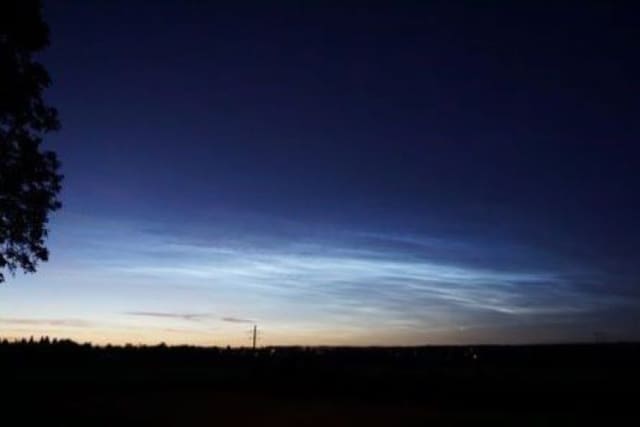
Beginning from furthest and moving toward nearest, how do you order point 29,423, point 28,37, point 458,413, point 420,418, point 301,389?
point 301,389
point 458,413
point 420,418
point 29,423
point 28,37

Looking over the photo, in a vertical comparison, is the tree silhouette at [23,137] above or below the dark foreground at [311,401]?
above

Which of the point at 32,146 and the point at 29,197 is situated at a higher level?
the point at 32,146

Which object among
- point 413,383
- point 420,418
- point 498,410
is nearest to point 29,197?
point 420,418

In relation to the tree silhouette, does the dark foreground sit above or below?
below

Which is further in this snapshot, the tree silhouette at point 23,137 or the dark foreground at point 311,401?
the dark foreground at point 311,401

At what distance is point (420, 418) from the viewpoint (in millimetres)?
30891

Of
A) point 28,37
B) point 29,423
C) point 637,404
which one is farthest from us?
point 637,404

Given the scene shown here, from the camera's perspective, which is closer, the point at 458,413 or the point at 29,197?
the point at 29,197

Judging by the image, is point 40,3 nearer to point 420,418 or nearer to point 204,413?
point 204,413

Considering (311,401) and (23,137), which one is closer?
(23,137)

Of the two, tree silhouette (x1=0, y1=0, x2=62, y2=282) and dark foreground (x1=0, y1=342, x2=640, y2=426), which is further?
dark foreground (x1=0, y1=342, x2=640, y2=426)

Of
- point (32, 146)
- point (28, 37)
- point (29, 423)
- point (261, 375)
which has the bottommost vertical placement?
point (29, 423)

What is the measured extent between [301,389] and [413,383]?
8.29 metres

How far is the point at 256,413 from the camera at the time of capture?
32375 mm
